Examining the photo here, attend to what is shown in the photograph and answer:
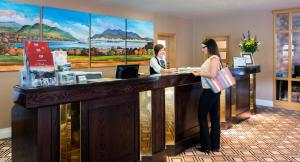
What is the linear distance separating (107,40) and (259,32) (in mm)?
4095

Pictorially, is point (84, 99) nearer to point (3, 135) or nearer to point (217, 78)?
point (217, 78)

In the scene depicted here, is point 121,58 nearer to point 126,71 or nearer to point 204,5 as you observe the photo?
point 204,5

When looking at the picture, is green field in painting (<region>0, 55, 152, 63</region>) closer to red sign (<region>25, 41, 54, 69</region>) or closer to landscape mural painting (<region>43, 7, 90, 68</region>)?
landscape mural painting (<region>43, 7, 90, 68</region>)

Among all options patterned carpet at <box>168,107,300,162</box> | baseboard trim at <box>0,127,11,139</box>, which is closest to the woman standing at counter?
patterned carpet at <box>168,107,300,162</box>

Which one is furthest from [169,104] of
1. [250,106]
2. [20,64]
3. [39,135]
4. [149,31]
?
[149,31]

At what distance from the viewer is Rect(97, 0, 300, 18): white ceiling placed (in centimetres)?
576

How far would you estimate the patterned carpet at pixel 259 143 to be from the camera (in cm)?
352

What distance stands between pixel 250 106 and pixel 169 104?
3.22 meters

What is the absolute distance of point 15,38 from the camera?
4.31m

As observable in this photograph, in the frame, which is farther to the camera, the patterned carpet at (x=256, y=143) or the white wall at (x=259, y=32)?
the white wall at (x=259, y=32)

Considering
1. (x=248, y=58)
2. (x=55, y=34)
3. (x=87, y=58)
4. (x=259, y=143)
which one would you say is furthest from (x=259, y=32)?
(x=55, y=34)

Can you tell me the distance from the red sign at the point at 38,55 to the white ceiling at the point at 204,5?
3.68 meters

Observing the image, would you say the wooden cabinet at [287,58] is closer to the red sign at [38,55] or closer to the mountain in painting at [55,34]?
the mountain in painting at [55,34]

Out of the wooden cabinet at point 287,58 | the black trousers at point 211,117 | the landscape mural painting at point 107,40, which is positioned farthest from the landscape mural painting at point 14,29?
the wooden cabinet at point 287,58
